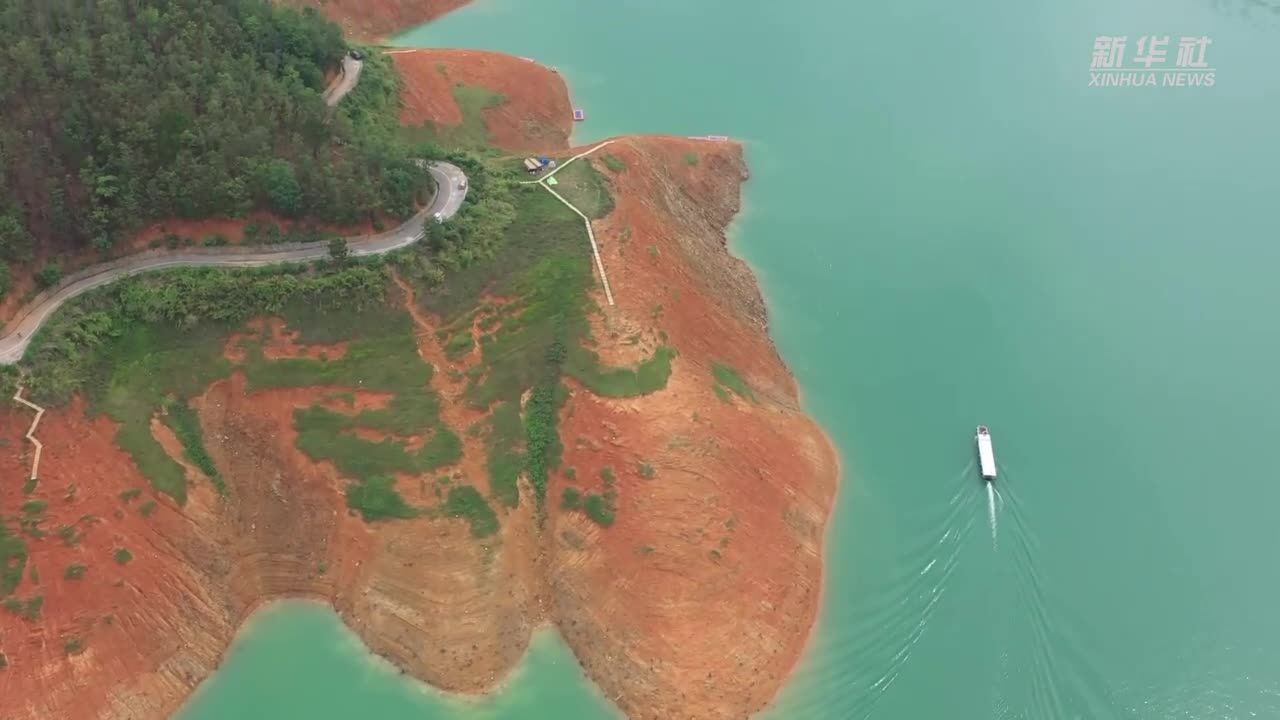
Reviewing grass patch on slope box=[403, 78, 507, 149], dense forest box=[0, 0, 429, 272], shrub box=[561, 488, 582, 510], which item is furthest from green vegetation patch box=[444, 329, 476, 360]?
grass patch on slope box=[403, 78, 507, 149]

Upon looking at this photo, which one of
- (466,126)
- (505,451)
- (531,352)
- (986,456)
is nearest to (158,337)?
(505,451)

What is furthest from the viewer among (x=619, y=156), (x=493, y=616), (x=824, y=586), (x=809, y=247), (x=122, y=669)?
(x=809, y=247)

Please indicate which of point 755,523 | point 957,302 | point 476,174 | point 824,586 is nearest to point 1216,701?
point 824,586

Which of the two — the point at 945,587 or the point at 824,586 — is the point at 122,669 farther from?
the point at 945,587

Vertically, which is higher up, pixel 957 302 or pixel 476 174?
pixel 476 174

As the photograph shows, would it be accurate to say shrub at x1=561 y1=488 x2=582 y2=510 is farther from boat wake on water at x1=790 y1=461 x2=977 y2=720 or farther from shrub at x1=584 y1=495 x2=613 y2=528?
boat wake on water at x1=790 y1=461 x2=977 y2=720

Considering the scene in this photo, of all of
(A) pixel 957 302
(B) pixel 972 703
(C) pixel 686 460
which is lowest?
(B) pixel 972 703
